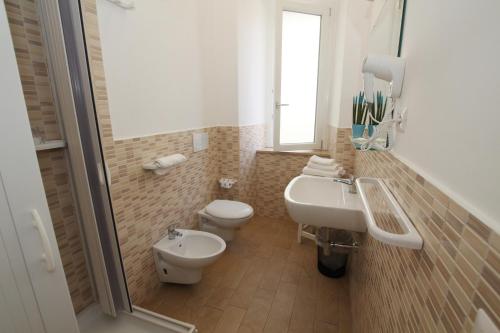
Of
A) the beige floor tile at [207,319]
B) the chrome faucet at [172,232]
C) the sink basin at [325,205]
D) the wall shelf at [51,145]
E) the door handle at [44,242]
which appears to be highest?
the wall shelf at [51,145]

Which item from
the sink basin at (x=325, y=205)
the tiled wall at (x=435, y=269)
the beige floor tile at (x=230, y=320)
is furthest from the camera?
the beige floor tile at (x=230, y=320)

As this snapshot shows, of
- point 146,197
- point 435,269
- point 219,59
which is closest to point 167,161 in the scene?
point 146,197

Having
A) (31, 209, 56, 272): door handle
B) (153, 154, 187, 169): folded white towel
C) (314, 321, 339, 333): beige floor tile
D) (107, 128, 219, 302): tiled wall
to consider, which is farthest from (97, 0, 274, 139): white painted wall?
(314, 321, 339, 333): beige floor tile

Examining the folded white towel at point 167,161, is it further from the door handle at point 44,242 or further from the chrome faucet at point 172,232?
the door handle at point 44,242

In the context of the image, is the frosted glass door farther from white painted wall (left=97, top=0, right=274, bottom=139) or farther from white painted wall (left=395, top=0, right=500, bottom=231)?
white painted wall (left=395, top=0, right=500, bottom=231)

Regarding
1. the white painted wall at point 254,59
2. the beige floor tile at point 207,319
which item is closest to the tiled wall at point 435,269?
the beige floor tile at point 207,319

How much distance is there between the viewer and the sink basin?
1.19 meters

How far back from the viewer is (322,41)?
2.39 m

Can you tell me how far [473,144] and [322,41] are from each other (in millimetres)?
2427

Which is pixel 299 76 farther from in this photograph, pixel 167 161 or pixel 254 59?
pixel 167 161

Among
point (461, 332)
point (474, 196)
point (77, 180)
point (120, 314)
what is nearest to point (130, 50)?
point (77, 180)

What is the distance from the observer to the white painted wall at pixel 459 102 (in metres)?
0.36

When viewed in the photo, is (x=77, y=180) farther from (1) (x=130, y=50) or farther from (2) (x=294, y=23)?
(2) (x=294, y=23)

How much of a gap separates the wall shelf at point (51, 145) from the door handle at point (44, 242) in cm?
32
